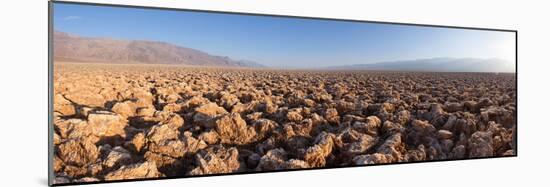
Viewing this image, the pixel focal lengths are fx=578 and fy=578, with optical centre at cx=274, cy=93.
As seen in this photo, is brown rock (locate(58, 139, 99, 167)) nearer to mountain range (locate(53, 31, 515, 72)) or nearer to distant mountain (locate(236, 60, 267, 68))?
mountain range (locate(53, 31, 515, 72))

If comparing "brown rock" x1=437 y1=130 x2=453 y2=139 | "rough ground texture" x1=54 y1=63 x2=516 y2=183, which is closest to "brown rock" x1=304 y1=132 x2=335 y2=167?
"rough ground texture" x1=54 y1=63 x2=516 y2=183

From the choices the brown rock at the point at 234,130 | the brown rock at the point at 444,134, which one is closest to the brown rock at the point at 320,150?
the brown rock at the point at 234,130

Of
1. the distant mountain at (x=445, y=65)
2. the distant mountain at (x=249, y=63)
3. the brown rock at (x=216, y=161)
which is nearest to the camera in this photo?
the brown rock at (x=216, y=161)

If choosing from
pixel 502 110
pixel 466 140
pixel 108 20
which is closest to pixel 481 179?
pixel 466 140

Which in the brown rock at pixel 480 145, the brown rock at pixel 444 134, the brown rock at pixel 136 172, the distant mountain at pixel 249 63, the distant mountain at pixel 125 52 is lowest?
the brown rock at pixel 136 172

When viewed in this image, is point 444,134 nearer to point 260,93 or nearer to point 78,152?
point 260,93

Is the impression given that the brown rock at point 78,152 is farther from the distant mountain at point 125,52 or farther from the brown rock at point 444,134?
the brown rock at point 444,134

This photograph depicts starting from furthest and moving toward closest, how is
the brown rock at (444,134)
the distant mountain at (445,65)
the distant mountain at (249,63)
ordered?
the brown rock at (444,134) → the distant mountain at (445,65) → the distant mountain at (249,63)
